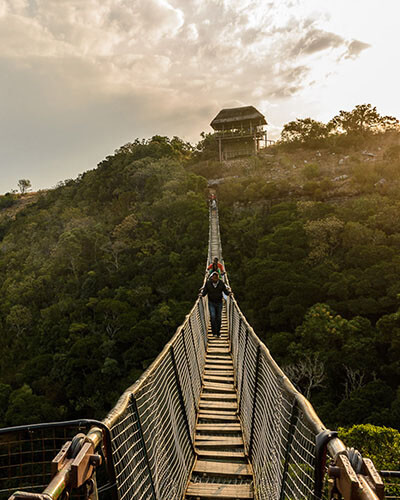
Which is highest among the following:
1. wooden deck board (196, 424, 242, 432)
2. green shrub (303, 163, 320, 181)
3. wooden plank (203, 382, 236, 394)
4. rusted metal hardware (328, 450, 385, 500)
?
green shrub (303, 163, 320, 181)

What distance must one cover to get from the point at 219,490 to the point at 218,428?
0.84 metres

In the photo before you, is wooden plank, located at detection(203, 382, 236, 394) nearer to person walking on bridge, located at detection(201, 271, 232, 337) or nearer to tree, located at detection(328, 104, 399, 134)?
person walking on bridge, located at detection(201, 271, 232, 337)

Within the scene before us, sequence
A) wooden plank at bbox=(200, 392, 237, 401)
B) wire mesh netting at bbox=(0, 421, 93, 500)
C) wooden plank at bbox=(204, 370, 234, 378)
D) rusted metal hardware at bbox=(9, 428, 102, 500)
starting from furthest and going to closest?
wooden plank at bbox=(204, 370, 234, 378), wooden plank at bbox=(200, 392, 237, 401), wire mesh netting at bbox=(0, 421, 93, 500), rusted metal hardware at bbox=(9, 428, 102, 500)

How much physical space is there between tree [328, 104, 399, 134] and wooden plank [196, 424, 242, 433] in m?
36.2

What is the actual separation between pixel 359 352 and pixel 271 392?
423 inches

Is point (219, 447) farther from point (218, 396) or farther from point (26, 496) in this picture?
point (26, 496)

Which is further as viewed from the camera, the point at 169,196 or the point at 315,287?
the point at 169,196

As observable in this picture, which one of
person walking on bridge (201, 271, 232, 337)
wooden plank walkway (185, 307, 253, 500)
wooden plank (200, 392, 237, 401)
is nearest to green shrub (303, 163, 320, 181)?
person walking on bridge (201, 271, 232, 337)

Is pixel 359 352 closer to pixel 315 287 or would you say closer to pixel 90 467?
pixel 315 287

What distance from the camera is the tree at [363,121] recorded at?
33469mm

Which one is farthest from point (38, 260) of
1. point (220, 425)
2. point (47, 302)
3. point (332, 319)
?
point (220, 425)

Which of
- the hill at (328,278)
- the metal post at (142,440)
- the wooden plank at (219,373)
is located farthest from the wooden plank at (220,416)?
the hill at (328,278)

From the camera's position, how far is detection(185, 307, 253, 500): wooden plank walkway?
7.84 feet

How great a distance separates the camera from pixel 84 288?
21172 millimetres
